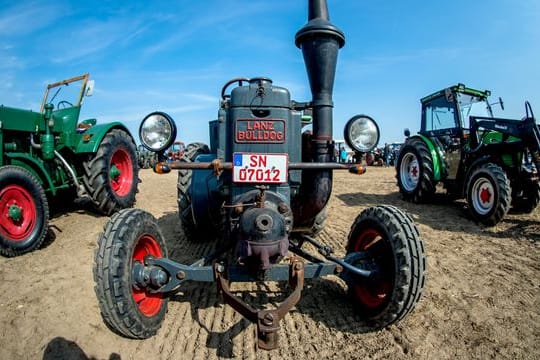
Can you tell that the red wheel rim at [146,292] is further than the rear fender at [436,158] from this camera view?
No

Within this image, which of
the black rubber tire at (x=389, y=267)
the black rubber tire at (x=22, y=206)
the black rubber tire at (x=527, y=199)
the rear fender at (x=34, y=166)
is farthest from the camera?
the black rubber tire at (x=527, y=199)

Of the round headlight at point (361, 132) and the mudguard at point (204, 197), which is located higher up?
the round headlight at point (361, 132)

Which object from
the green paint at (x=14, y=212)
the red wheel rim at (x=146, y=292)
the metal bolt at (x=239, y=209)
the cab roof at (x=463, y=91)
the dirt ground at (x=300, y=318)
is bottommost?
the dirt ground at (x=300, y=318)

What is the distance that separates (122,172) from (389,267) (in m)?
5.37

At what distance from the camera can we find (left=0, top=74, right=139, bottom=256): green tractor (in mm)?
4078

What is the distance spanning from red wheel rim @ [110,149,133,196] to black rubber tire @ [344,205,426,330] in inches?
188

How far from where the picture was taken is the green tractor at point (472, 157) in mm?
5480

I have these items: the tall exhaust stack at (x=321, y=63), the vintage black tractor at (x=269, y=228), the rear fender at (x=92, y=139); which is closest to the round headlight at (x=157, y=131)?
the vintage black tractor at (x=269, y=228)

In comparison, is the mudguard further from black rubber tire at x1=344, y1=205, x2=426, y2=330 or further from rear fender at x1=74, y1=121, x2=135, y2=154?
rear fender at x1=74, y1=121, x2=135, y2=154

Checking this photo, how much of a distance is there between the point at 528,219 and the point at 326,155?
15.7ft

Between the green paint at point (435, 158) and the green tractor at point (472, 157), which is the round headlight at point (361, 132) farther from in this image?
the green paint at point (435, 158)

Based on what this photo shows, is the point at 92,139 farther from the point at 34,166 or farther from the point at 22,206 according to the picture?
the point at 22,206

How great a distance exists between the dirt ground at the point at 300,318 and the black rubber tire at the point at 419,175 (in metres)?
2.90

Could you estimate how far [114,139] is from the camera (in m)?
5.99
